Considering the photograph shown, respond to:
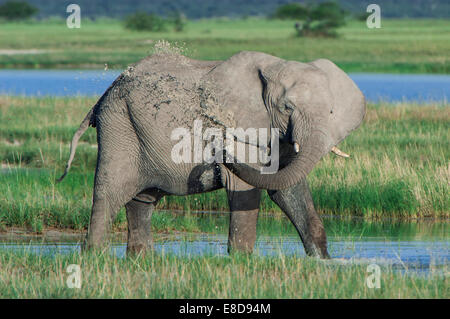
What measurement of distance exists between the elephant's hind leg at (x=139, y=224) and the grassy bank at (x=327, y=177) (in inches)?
58.6

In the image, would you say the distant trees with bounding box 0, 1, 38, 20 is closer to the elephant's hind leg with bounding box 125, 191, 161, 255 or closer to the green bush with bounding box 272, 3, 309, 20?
the green bush with bounding box 272, 3, 309, 20

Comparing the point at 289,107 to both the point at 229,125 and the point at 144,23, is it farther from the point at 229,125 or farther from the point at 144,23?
the point at 144,23

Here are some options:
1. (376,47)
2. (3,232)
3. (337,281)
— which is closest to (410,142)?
(3,232)

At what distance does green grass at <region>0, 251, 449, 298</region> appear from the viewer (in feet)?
20.6

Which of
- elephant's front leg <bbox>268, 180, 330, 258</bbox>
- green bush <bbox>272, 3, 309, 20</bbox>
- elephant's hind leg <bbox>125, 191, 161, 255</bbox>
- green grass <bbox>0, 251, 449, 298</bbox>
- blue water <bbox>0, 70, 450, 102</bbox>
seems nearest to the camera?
green grass <bbox>0, 251, 449, 298</bbox>

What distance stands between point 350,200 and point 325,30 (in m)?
55.5

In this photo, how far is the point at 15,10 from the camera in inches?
4075

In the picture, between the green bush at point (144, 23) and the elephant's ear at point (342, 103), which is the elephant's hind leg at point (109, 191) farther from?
the green bush at point (144, 23)

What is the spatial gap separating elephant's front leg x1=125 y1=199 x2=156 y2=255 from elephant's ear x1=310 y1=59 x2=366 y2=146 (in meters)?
1.91

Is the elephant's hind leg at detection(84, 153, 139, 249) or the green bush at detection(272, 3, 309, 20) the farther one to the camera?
the green bush at detection(272, 3, 309, 20)

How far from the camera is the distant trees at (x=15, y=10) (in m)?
104

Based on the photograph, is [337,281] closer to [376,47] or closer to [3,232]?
[3,232]

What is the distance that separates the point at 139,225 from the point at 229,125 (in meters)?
1.50

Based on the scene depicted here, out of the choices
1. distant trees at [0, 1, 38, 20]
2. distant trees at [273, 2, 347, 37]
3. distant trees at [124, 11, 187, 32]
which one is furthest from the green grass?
distant trees at [0, 1, 38, 20]
